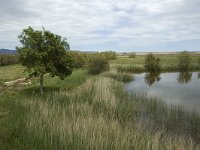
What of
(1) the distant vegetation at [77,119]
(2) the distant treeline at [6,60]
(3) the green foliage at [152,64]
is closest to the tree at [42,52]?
(1) the distant vegetation at [77,119]

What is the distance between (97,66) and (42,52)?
23.4m

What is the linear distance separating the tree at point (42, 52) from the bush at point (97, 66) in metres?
21.3

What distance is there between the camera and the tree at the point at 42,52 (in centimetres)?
1916

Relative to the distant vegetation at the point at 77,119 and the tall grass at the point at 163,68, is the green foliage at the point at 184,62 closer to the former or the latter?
the tall grass at the point at 163,68

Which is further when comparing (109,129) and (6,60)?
(6,60)

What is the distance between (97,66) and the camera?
42438mm

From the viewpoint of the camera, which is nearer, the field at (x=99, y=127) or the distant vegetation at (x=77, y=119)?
the field at (x=99, y=127)

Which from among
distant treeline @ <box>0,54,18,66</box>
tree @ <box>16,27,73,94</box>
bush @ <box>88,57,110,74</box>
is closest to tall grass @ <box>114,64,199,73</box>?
bush @ <box>88,57,110,74</box>

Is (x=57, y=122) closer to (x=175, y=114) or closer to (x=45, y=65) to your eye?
(x=175, y=114)

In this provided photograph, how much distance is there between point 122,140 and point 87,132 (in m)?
1.44

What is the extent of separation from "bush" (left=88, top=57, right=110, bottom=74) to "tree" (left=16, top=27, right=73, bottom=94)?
21292 mm

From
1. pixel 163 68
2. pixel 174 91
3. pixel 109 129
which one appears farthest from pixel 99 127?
pixel 163 68

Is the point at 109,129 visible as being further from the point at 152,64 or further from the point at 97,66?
the point at 152,64

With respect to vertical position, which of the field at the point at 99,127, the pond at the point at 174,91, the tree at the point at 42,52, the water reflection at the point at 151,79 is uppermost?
the tree at the point at 42,52
